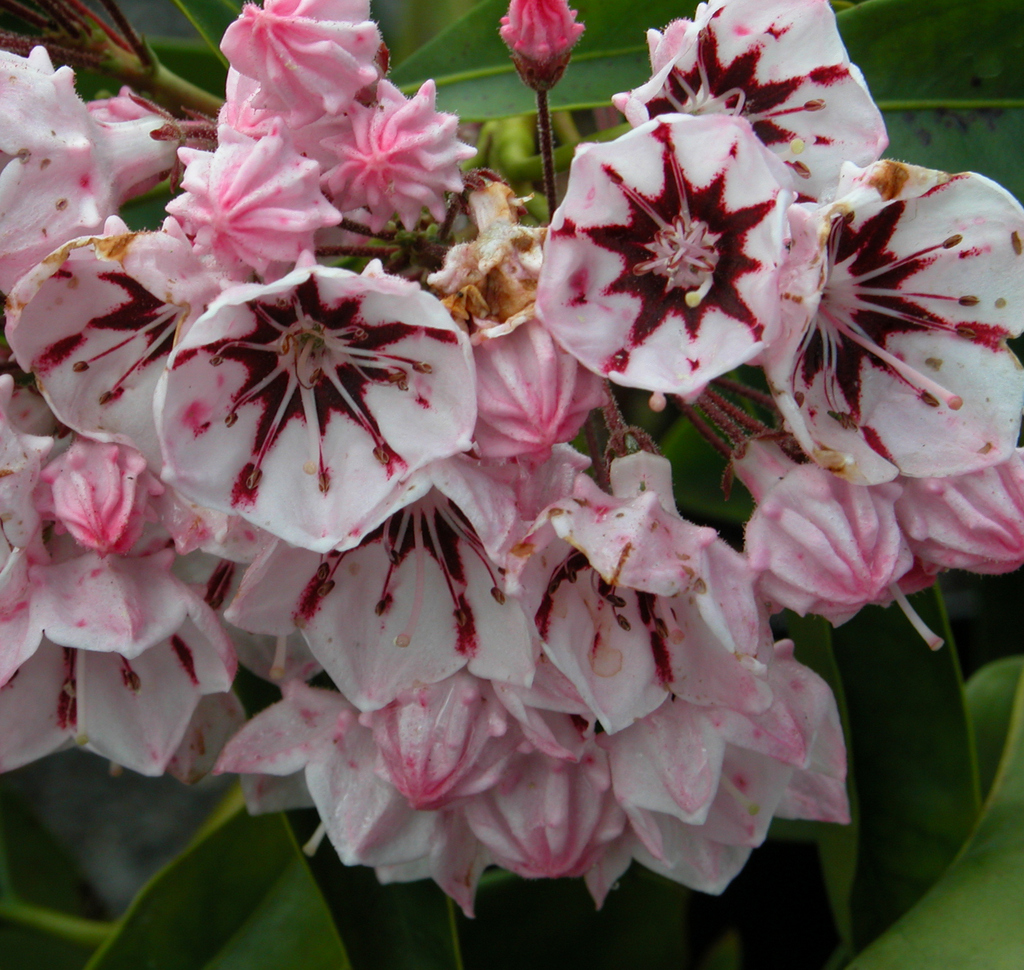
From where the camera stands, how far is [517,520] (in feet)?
3.22

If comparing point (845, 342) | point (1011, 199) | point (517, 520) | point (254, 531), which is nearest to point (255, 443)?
point (254, 531)

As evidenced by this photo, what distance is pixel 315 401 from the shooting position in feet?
3.48

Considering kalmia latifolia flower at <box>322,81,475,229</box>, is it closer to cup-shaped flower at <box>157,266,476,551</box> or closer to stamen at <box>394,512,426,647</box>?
cup-shaped flower at <box>157,266,476,551</box>

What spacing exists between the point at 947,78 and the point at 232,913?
139 centimetres

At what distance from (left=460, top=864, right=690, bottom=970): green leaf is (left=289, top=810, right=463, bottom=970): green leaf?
0.31 meters

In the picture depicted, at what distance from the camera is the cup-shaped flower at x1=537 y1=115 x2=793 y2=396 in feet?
3.00

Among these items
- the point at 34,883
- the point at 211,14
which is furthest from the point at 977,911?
the point at 34,883

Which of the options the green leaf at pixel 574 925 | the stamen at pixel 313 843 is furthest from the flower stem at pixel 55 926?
the stamen at pixel 313 843

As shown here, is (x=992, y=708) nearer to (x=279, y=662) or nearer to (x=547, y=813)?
(x=547, y=813)

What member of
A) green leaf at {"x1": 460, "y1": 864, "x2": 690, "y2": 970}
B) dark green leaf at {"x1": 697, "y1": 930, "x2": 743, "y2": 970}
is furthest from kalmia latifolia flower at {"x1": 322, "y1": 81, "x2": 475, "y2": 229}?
dark green leaf at {"x1": 697, "y1": 930, "x2": 743, "y2": 970}

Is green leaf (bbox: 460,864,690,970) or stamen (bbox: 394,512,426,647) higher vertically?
stamen (bbox: 394,512,426,647)

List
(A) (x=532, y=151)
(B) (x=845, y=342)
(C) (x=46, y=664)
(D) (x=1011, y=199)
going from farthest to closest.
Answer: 1. (A) (x=532, y=151)
2. (C) (x=46, y=664)
3. (B) (x=845, y=342)
4. (D) (x=1011, y=199)

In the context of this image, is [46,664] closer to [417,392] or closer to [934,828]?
[417,392]

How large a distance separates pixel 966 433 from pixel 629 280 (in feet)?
1.04
